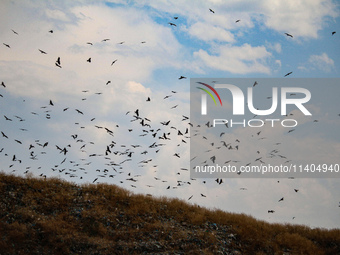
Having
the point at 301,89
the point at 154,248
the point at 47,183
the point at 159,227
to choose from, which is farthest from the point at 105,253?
the point at 301,89

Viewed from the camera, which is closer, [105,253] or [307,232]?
[105,253]

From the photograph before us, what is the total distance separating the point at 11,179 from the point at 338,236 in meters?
19.9

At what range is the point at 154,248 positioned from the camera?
17125mm

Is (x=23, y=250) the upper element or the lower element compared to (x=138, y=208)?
lower

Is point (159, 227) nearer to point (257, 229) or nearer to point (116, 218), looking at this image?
point (116, 218)

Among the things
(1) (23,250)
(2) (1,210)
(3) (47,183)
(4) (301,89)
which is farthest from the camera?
(4) (301,89)

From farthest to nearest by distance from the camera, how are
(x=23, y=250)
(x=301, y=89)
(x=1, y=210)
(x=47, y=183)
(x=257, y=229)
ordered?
(x=301, y=89) < (x=47, y=183) < (x=257, y=229) < (x=1, y=210) < (x=23, y=250)

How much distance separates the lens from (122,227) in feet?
61.7

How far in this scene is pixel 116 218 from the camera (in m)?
19.5

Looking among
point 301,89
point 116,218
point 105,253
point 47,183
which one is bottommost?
point 105,253

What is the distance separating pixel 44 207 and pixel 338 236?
55.8 ft

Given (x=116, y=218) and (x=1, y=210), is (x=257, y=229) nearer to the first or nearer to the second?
(x=116, y=218)

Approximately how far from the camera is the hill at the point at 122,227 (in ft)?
55.6

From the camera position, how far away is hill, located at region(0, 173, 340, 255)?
17.0m
